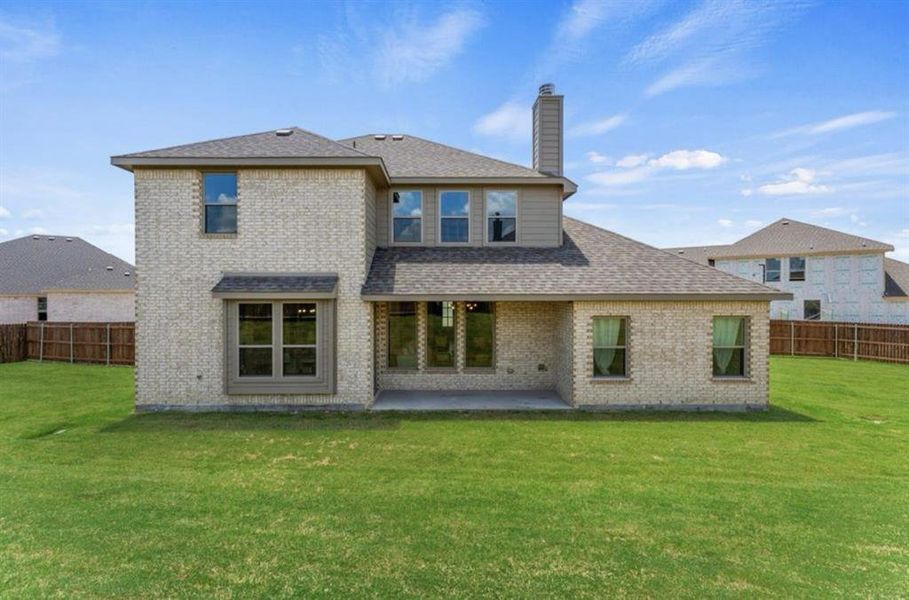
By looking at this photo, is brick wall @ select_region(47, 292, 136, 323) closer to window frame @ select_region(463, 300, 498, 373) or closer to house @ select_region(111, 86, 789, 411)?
house @ select_region(111, 86, 789, 411)

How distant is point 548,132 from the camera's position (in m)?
13.2

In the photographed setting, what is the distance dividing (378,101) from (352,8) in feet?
13.3

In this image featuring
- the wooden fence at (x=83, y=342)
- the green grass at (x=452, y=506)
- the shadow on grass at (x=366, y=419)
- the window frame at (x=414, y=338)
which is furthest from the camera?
the wooden fence at (x=83, y=342)

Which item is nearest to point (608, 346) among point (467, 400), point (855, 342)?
point (467, 400)

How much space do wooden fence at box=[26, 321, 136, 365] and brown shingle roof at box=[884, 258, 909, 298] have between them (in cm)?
3714

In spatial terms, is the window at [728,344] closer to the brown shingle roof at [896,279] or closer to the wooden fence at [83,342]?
the wooden fence at [83,342]

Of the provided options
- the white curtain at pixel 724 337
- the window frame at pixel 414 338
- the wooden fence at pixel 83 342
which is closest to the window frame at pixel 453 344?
the window frame at pixel 414 338

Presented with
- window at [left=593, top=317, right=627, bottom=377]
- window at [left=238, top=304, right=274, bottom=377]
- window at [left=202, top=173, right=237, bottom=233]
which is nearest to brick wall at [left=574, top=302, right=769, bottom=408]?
window at [left=593, top=317, right=627, bottom=377]

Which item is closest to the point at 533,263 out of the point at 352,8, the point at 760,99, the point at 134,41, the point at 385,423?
the point at 385,423

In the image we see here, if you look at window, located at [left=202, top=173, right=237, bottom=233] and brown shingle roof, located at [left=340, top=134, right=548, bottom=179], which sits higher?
brown shingle roof, located at [left=340, top=134, right=548, bottom=179]

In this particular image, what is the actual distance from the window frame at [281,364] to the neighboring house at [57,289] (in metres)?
20.7

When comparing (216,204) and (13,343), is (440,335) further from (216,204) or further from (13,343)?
(13,343)

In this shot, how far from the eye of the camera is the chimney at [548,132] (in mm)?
13180

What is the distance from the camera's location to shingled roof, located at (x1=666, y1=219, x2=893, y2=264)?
86.1 feet
